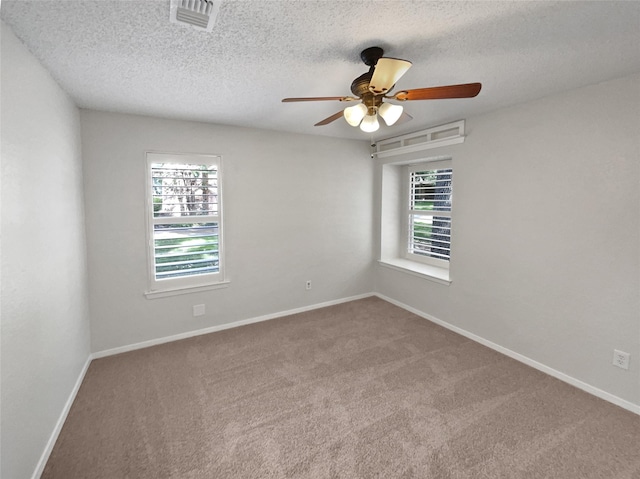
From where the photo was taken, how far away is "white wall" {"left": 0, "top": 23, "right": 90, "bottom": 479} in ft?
4.66

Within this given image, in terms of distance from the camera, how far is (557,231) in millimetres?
2506

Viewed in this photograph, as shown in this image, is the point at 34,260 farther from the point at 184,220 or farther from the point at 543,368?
the point at 543,368

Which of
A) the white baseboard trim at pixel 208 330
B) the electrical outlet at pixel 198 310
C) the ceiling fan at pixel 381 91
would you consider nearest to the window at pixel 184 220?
the electrical outlet at pixel 198 310

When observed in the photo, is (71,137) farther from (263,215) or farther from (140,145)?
(263,215)

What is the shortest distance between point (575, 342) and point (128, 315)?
3.95 meters

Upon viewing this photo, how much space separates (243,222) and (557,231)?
9.80 ft

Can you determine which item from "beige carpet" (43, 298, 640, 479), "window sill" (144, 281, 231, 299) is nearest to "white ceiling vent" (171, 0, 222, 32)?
"beige carpet" (43, 298, 640, 479)

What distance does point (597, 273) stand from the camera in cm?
230

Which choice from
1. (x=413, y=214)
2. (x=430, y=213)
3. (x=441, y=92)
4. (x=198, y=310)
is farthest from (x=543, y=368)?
(x=198, y=310)

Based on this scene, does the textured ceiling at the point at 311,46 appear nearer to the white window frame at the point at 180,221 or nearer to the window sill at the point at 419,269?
the white window frame at the point at 180,221

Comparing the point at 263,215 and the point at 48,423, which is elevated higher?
the point at 263,215

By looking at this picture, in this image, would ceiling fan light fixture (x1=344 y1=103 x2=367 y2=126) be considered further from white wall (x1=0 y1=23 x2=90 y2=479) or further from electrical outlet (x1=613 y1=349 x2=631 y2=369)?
electrical outlet (x1=613 y1=349 x2=631 y2=369)

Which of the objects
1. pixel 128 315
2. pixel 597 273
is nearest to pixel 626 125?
pixel 597 273

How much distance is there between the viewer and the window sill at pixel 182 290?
3139 millimetres
